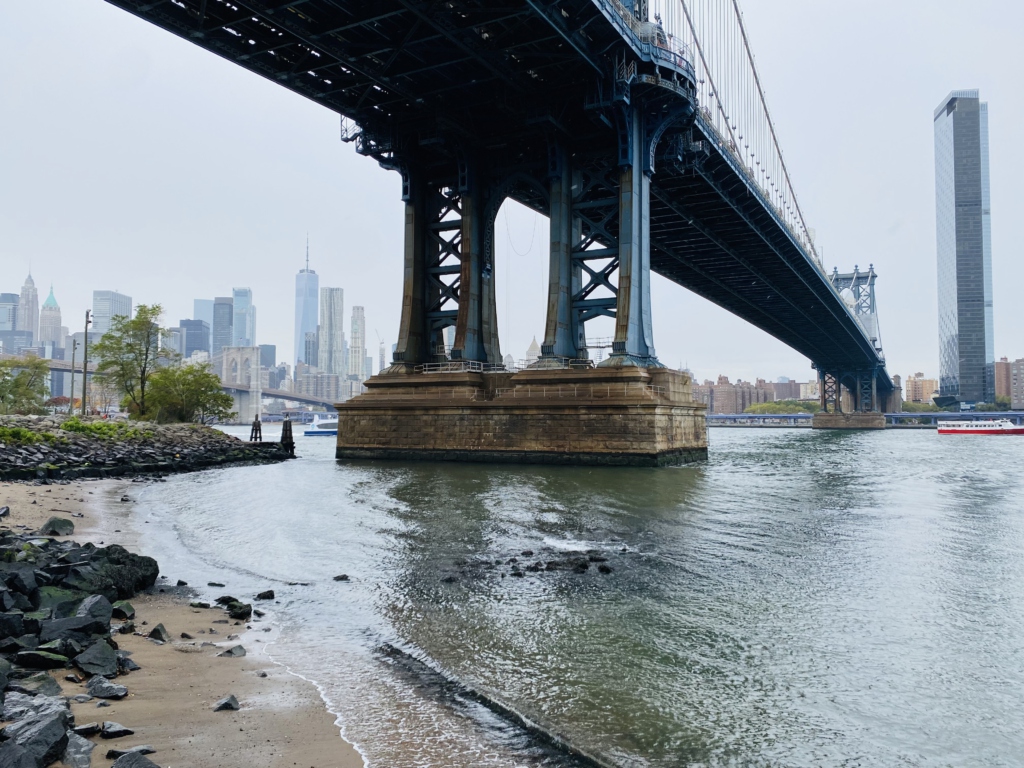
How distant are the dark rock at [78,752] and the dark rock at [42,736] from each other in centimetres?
4

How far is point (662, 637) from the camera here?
22.6 feet

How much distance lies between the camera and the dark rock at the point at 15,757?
350cm

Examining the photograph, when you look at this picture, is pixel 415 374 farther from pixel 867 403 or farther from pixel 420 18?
pixel 867 403

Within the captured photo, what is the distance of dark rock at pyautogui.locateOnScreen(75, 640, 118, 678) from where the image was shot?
5219 millimetres

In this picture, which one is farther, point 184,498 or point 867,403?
point 867,403

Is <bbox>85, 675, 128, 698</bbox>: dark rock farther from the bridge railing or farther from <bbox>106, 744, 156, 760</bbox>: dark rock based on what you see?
the bridge railing

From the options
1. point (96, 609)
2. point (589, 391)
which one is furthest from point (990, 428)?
point (96, 609)

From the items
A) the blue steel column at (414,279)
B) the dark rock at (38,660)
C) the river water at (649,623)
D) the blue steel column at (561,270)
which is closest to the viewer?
the river water at (649,623)

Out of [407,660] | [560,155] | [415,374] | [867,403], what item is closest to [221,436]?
[415,374]

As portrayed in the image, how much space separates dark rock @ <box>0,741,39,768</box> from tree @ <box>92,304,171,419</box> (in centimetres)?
5327

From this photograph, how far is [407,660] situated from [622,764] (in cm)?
249

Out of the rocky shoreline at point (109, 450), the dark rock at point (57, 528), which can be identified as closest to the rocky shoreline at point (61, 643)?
the dark rock at point (57, 528)

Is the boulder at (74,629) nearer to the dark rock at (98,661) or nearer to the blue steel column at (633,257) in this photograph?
the dark rock at (98,661)

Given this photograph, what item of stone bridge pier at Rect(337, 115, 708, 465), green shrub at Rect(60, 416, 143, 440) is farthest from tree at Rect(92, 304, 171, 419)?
stone bridge pier at Rect(337, 115, 708, 465)
